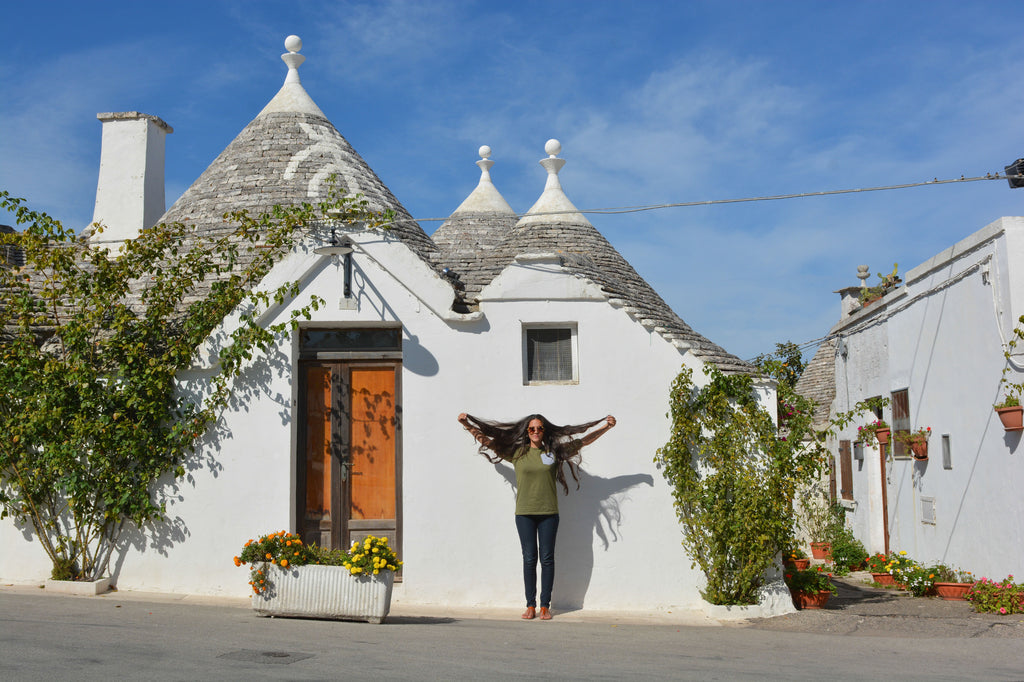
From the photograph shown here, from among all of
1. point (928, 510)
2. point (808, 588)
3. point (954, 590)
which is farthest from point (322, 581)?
point (928, 510)

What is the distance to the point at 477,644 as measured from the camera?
6852 mm

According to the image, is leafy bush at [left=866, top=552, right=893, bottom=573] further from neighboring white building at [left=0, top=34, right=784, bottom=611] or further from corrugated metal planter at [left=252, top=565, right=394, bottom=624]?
corrugated metal planter at [left=252, top=565, right=394, bottom=624]

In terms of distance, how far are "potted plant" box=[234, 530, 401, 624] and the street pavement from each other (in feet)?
0.46

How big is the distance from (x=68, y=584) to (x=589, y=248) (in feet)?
26.2

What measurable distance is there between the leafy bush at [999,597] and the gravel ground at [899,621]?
0.10m

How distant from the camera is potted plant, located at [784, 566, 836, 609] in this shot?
9023 mm

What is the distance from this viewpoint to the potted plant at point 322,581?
7.60 m

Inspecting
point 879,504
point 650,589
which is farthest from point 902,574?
point 650,589

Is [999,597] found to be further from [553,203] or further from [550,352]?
[553,203]

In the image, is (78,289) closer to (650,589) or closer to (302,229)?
(302,229)

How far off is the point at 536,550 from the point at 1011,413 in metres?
5.01

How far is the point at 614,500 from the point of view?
8.93 metres

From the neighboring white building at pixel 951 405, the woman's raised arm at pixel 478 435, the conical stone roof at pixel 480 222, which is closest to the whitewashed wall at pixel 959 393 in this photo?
the neighboring white building at pixel 951 405

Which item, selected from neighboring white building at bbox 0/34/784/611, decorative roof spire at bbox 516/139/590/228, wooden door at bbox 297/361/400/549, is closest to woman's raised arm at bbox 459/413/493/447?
neighboring white building at bbox 0/34/784/611
